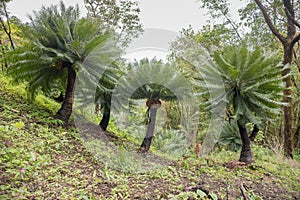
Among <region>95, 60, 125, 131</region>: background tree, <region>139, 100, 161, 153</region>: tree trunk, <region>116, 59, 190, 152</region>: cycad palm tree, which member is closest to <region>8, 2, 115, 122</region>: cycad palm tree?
<region>95, 60, 125, 131</region>: background tree

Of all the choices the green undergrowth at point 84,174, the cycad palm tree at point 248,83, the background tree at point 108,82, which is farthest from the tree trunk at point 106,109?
the cycad palm tree at point 248,83

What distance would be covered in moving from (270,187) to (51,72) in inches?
139

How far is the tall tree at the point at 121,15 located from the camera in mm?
8297

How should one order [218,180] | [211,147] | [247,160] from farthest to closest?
1. [211,147]
2. [247,160]
3. [218,180]

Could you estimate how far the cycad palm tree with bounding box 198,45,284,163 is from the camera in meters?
3.23

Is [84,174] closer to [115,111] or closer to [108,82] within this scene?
[108,82]

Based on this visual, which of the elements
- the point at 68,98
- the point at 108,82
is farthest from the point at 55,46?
the point at 108,82

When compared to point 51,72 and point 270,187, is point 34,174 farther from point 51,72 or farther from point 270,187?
point 270,187

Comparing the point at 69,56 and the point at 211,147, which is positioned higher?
the point at 69,56

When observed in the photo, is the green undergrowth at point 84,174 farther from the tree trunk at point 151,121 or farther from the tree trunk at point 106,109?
the tree trunk at point 106,109

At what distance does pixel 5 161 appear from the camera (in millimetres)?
1958

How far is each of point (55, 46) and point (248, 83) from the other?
117 inches

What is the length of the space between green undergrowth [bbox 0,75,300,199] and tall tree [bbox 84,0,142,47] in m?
5.73

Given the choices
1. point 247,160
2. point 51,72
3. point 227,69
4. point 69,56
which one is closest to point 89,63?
point 69,56
